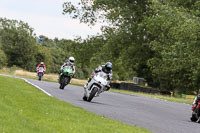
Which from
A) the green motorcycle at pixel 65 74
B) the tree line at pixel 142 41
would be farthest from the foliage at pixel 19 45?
the green motorcycle at pixel 65 74

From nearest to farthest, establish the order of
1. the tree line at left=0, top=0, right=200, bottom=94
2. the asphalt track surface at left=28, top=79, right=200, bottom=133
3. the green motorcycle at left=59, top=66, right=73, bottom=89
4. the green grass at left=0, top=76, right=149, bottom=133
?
1. the green grass at left=0, top=76, right=149, bottom=133
2. the asphalt track surface at left=28, top=79, right=200, bottom=133
3. the green motorcycle at left=59, top=66, right=73, bottom=89
4. the tree line at left=0, top=0, right=200, bottom=94

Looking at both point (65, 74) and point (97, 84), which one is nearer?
point (97, 84)

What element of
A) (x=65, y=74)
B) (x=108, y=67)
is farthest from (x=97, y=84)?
(x=65, y=74)

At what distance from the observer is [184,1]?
46344mm

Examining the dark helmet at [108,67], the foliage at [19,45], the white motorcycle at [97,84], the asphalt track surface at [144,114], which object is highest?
the foliage at [19,45]

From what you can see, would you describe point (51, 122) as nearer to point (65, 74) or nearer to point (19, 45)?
point (65, 74)

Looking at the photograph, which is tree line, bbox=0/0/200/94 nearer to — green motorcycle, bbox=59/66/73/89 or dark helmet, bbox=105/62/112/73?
green motorcycle, bbox=59/66/73/89

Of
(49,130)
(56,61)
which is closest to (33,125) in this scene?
(49,130)

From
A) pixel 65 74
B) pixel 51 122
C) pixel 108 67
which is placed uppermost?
pixel 108 67

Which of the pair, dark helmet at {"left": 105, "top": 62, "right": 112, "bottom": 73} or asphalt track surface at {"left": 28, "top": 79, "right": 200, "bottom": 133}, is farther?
dark helmet at {"left": 105, "top": 62, "right": 112, "bottom": 73}

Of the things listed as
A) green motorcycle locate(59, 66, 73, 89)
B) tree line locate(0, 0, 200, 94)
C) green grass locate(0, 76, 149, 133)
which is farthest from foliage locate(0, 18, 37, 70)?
green grass locate(0, 76, 149, 133)

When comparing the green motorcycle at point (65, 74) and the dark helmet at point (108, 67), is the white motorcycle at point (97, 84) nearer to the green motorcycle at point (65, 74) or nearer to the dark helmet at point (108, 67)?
the dark helmet at point (108, 67)

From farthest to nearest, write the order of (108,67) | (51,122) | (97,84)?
(97,84) < (108,67) < (51,122)

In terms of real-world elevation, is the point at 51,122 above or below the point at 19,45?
below
